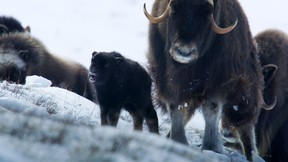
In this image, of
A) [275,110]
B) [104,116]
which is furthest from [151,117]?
[275,110]

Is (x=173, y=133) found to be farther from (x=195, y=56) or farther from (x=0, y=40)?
(x=0, y=40)

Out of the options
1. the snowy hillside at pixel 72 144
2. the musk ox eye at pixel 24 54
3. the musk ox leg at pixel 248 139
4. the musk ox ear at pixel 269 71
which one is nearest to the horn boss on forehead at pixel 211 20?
the musk ox leg at pixel 248 139

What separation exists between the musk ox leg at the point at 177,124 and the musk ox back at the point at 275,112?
5.09 ft

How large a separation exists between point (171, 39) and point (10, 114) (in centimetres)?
339

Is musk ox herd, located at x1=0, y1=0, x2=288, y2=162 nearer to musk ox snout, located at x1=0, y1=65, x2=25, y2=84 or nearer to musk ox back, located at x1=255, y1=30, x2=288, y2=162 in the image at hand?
musk ox back, located at x1=255, y1=30, x2=288, y2=162

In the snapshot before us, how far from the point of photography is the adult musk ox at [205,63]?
15.8ft

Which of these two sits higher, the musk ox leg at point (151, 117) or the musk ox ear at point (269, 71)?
the musk ox ear at point (269, 71)

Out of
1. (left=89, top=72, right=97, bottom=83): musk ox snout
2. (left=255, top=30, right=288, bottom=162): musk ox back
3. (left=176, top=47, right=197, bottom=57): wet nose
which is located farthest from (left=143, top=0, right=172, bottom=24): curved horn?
(left=255, top=30, right=288, bottom=162): musk ox back

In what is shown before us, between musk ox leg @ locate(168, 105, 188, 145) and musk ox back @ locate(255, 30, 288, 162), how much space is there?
1552mm

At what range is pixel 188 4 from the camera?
4812 millimetres

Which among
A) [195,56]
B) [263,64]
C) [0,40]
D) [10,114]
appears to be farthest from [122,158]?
[0,40]

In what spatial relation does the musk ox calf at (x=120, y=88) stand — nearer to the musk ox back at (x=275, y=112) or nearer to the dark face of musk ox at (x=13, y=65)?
the musk ox back at (x=275, y=112)

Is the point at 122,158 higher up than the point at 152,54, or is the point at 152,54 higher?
the point at 152,54

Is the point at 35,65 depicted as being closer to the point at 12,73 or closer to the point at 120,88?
the point at 12,73
